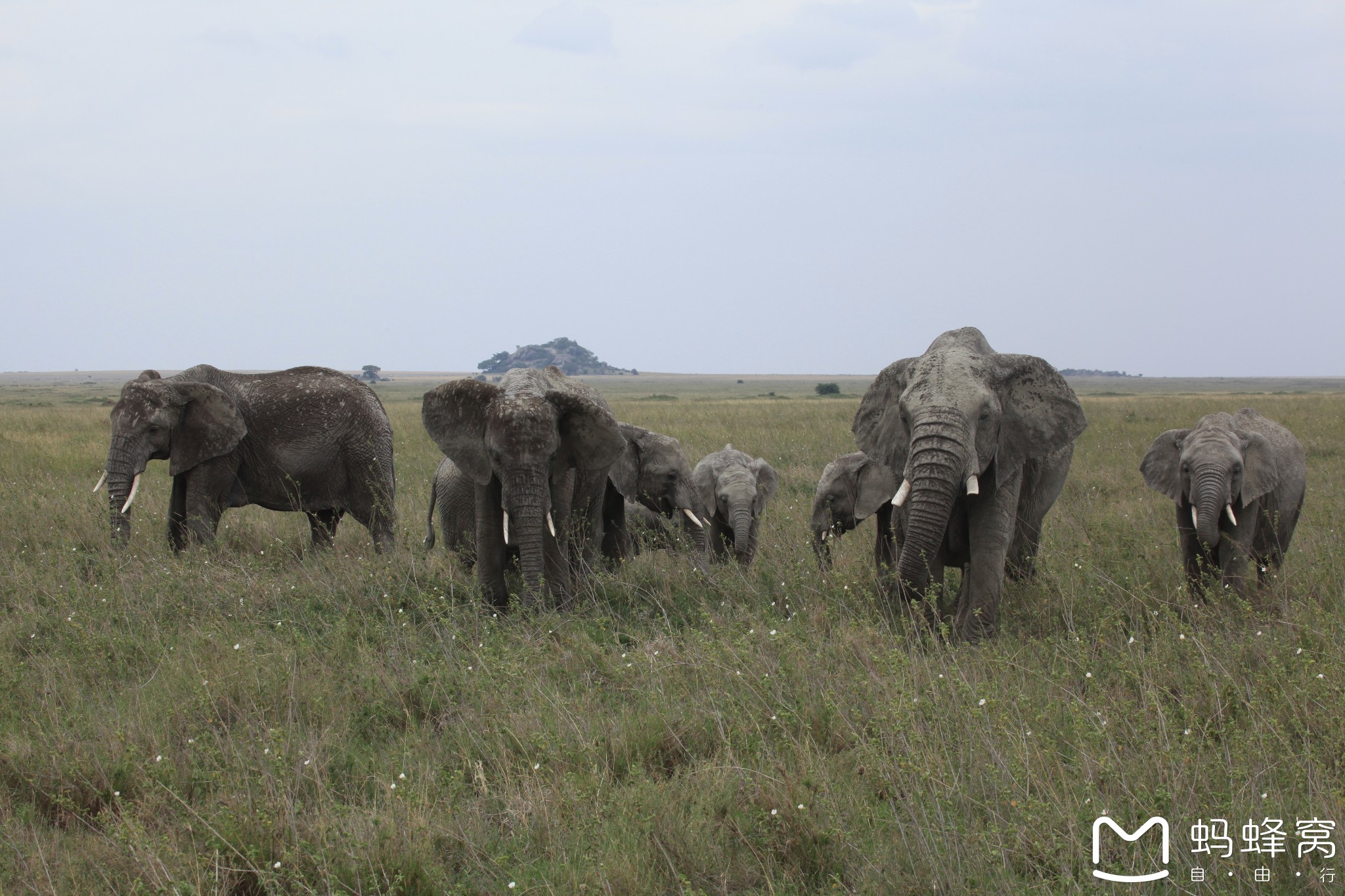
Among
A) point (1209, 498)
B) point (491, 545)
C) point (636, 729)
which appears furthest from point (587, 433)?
point (1209, 498)

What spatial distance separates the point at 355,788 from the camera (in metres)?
4.68

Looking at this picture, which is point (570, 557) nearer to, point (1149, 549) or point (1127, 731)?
point (1127, 731)

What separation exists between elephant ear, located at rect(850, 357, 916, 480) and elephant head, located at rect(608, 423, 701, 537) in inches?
88.2

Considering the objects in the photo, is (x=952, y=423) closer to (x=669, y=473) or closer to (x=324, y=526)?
(x=669, y=473)

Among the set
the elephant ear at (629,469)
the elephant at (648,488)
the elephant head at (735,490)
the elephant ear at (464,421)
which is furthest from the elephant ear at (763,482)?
the elephant ear at (464,421)

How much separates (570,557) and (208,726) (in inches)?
118

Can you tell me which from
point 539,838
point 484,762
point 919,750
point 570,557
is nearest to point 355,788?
point 484,762

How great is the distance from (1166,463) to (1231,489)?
0.83 meters

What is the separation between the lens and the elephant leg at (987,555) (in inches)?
257

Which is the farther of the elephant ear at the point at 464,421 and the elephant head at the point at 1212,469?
the elephant head at the point at 1212,469

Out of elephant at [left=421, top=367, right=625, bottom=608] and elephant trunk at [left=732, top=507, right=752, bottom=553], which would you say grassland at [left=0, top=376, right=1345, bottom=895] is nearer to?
elephant at [left=421, top=367, right=625, bottom=608]

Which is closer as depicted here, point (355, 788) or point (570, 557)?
point (355, 788)

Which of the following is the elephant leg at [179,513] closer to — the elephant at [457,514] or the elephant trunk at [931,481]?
the elephant at [457,514]

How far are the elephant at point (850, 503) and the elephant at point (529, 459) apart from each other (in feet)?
6.58
